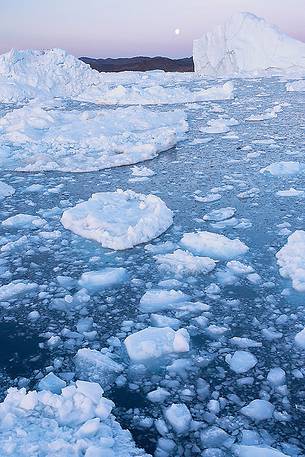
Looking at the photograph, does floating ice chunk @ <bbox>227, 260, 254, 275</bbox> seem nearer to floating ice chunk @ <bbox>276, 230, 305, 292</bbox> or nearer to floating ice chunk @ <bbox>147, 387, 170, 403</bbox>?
floating ice chunk @ <bbox>276, 230, 305, 292</bbox>

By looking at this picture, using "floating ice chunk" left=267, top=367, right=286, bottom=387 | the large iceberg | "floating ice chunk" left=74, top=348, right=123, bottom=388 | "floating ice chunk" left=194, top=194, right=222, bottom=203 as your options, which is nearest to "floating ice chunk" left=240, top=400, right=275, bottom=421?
"floating ice chunk" left=267, top=367, right=286, bottom=387

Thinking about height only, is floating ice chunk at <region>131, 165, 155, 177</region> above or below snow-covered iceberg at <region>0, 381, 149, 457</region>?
below

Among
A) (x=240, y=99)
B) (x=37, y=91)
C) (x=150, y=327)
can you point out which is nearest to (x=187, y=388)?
(x=150, y=327)

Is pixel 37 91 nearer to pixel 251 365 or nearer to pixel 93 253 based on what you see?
pixel 93 253

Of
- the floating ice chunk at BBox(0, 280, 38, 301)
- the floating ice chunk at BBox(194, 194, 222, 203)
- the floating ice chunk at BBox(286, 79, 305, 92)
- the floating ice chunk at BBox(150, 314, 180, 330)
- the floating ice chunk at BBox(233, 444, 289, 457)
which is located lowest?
the floating ice chunk at BBox(286, 79, 305, 92)

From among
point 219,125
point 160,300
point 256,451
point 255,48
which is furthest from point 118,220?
point 255,48
